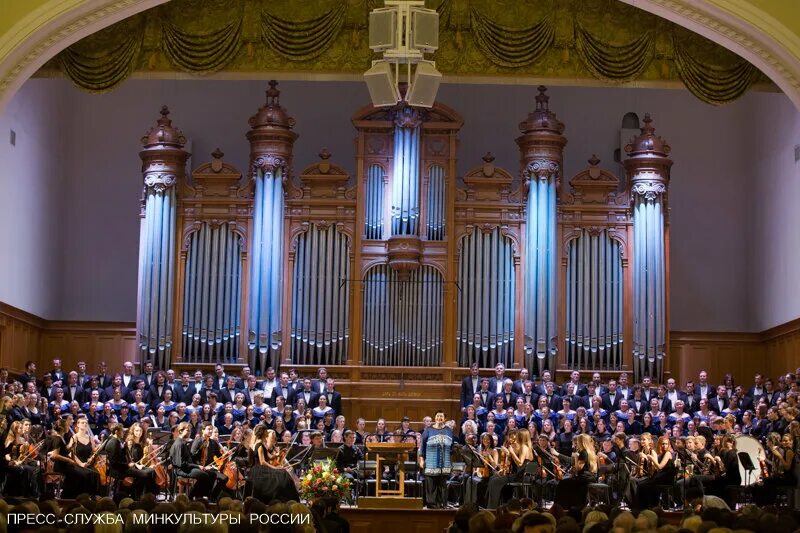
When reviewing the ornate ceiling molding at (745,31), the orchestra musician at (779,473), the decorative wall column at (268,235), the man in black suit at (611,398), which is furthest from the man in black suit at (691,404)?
the decorative wall column at (268,235)

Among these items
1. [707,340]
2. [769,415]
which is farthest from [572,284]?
[769,415]

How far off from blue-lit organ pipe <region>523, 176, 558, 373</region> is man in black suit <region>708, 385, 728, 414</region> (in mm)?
1908

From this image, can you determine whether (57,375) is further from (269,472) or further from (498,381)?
(498,381)

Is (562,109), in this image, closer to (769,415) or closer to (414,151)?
(414,151)

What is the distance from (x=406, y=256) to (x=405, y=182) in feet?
2.83

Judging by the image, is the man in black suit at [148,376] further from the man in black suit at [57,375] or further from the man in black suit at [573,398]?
the man in black suit at [573,398]

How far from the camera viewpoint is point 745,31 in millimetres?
10852

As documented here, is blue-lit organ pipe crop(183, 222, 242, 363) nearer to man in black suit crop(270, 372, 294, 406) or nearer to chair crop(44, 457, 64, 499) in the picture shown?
man in black suit crop(270, 372, 294, 406)

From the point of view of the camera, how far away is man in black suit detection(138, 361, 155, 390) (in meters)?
14.6

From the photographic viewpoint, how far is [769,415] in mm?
12484

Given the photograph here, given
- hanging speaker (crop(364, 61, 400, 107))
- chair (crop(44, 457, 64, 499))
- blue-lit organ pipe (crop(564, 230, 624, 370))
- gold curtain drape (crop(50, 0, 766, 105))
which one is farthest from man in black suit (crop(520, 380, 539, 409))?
hanging speaker (crop(364, 61, 400, 107))

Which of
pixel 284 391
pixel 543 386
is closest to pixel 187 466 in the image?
pixel 284 391

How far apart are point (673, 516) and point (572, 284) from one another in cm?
516

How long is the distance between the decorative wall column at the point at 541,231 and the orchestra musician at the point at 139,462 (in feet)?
16.1
